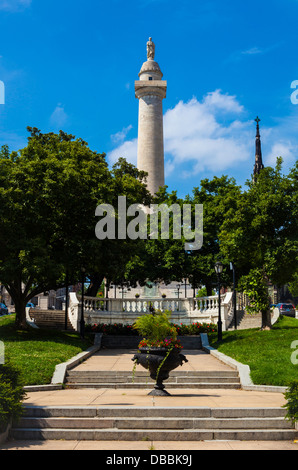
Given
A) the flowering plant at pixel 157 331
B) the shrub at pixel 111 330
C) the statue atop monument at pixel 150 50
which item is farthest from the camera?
the statue atop monument at pixel 150 50

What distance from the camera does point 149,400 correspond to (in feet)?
38.0

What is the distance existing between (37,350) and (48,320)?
51.5 ft

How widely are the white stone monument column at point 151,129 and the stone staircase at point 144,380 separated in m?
41.2

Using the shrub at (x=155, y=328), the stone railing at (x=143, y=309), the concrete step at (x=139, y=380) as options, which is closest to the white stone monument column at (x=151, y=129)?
the stone railing at (x=143, y=309)

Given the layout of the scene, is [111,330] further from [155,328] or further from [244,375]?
[155,328]

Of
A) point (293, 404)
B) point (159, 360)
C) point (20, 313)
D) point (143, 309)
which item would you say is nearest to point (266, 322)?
point (143, 309)

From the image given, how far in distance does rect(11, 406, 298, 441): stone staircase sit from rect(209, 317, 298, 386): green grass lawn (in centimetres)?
246

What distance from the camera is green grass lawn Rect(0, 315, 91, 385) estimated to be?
49.5ft

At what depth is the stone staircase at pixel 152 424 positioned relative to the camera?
8.95 metres

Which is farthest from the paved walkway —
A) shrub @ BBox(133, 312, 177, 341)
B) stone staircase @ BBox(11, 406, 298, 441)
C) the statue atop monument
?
the statue atop monument

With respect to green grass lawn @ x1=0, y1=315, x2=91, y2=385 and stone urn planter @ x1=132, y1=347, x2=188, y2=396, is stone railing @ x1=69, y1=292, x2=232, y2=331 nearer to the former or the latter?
green grass lawn @ x1=0, y1=315, x2=91, y2=385

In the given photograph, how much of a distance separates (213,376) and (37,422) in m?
8.36

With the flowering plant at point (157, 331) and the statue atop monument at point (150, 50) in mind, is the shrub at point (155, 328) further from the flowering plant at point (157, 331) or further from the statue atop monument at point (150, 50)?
the statue atop monument at point (150, 50)
